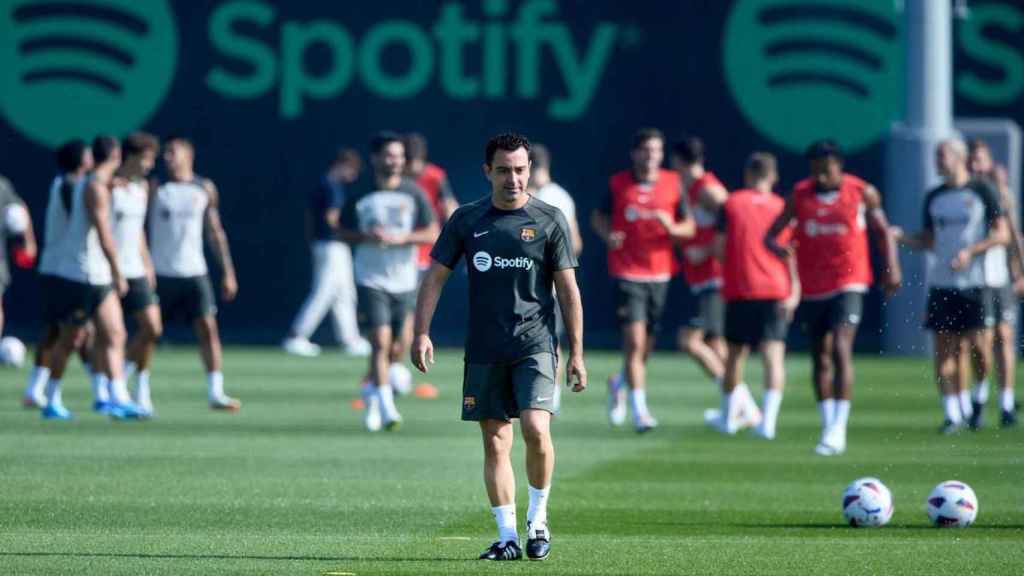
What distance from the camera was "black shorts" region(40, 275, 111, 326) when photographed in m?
17.3

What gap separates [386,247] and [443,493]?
441 cm

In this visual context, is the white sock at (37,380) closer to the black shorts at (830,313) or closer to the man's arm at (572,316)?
the black shorts at (830,313)

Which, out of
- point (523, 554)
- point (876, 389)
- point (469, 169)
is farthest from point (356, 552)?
point (469, 169)

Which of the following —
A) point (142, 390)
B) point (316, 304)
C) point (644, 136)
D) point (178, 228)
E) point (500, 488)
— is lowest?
point (142, 390)

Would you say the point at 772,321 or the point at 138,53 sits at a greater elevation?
the point at 138,53

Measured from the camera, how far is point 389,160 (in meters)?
16.7

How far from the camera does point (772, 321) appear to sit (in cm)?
1683

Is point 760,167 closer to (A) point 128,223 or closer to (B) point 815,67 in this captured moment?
(A) point 128,223

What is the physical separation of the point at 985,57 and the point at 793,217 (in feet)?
44.9

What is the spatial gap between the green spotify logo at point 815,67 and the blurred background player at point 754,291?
11289mm

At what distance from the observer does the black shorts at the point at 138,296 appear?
58.7 feet

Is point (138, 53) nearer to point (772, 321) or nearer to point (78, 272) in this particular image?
point (78, 272)

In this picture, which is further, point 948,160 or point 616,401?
point 616,401

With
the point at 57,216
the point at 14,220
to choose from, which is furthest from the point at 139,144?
the point at 14,220
